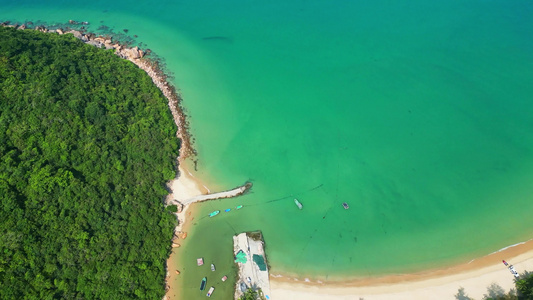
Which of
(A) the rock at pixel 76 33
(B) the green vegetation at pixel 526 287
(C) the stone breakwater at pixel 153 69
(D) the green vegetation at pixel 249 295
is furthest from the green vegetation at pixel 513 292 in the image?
(A) the rock at pixel 76 33

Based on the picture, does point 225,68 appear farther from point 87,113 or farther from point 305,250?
point 305,250

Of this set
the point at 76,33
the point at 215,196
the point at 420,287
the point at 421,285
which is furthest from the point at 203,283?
the point at 76,33

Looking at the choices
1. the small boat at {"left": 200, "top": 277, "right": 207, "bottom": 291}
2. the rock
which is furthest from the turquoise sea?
the rock

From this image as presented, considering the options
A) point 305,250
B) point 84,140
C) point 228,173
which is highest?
point 84,140

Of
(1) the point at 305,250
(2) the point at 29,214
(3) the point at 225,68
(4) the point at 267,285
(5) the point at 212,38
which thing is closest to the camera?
(2) the point at 29,214

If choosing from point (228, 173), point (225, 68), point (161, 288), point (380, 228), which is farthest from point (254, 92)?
point (161, 288)

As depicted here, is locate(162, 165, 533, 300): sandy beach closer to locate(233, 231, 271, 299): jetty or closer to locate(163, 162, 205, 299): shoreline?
locate(163, 162, 205, 299): shoreline
